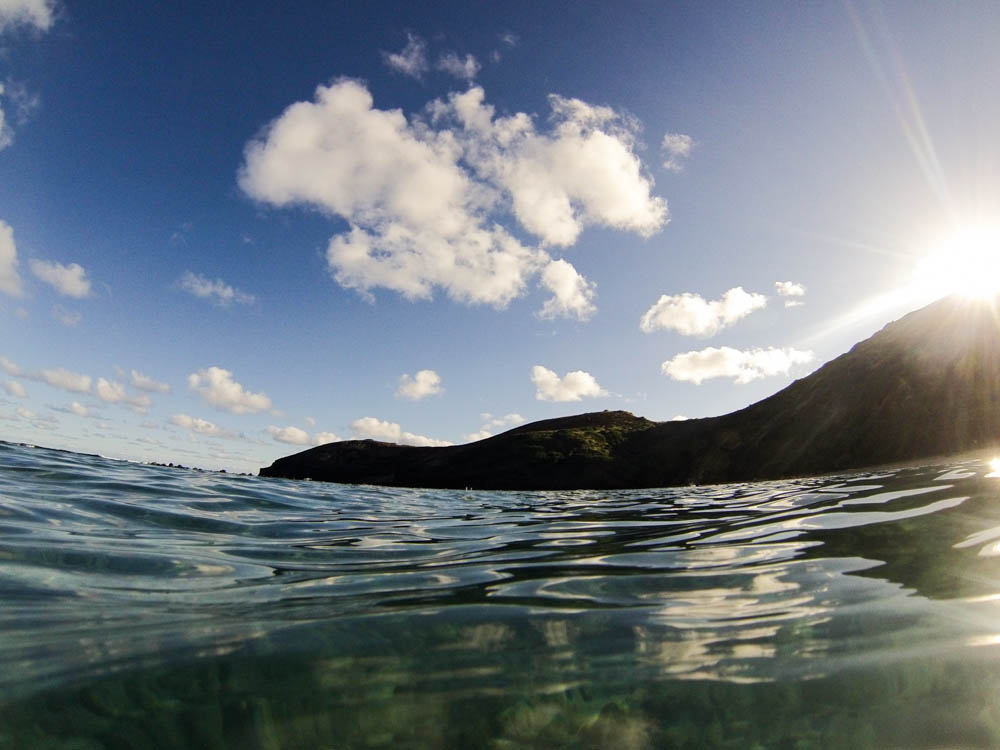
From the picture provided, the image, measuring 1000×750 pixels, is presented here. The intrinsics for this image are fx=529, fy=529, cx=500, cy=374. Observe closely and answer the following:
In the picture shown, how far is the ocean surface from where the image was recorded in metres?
1.82

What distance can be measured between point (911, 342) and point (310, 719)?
59.3m

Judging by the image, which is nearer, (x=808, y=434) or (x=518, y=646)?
(x=518, y=646)

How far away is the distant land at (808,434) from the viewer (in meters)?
40.2

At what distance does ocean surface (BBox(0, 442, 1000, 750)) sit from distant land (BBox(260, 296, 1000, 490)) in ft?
147

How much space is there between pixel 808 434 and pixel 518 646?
179ft

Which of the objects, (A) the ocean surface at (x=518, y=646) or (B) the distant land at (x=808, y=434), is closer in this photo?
(A) the ocean surface at (x=518, y=646)

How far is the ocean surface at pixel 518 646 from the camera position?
5.96ft

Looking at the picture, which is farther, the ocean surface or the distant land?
the distant land

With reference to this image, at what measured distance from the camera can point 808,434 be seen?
1921 inches

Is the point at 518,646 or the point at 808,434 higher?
the point at 808,434

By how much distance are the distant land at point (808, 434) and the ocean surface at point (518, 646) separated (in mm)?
44729

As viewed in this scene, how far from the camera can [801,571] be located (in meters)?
3.55

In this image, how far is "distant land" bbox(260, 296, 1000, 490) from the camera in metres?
40.2

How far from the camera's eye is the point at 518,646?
2453 mm
